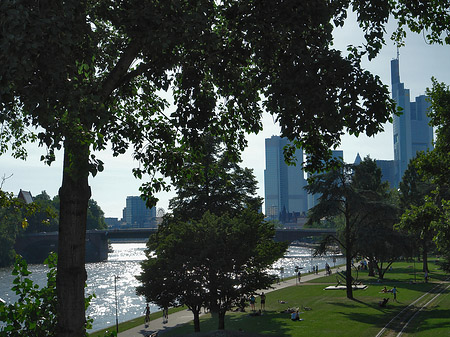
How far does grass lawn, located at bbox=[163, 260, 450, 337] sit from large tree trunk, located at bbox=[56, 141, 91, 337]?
64.5ft

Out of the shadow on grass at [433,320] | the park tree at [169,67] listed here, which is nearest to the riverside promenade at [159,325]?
the shadow on grass at [433,320]

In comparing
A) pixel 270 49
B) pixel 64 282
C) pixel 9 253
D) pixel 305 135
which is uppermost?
pixel 270 49

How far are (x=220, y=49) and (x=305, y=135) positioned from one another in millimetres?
2573

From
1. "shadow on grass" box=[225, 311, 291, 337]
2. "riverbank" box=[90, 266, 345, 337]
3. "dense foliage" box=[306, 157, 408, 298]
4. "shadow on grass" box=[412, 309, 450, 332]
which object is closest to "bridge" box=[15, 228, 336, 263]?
"dense foliage" box=[306, 157, 408, 298]

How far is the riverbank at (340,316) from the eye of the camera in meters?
27.6

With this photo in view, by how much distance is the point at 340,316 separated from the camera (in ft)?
107

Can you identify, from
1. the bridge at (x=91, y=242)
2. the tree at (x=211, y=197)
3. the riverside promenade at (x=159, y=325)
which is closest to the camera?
the riverside promenade at (x=159, y=325)

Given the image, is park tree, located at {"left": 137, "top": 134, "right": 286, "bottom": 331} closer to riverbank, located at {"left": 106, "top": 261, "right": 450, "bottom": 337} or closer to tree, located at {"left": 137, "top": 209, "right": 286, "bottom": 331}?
tree, located at {"left": 137, "top": 209, "right": 286, "bottom": 331}

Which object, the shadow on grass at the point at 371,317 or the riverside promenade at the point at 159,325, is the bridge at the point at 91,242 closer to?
the riverside promenade at the point at 159,325

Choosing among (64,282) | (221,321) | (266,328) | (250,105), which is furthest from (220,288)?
(64,282)

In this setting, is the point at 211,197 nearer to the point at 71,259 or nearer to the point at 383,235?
the point at 383,235

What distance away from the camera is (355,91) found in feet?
28.9

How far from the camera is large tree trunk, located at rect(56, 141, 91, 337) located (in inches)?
353

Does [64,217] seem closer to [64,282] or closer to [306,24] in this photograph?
[64,282]
